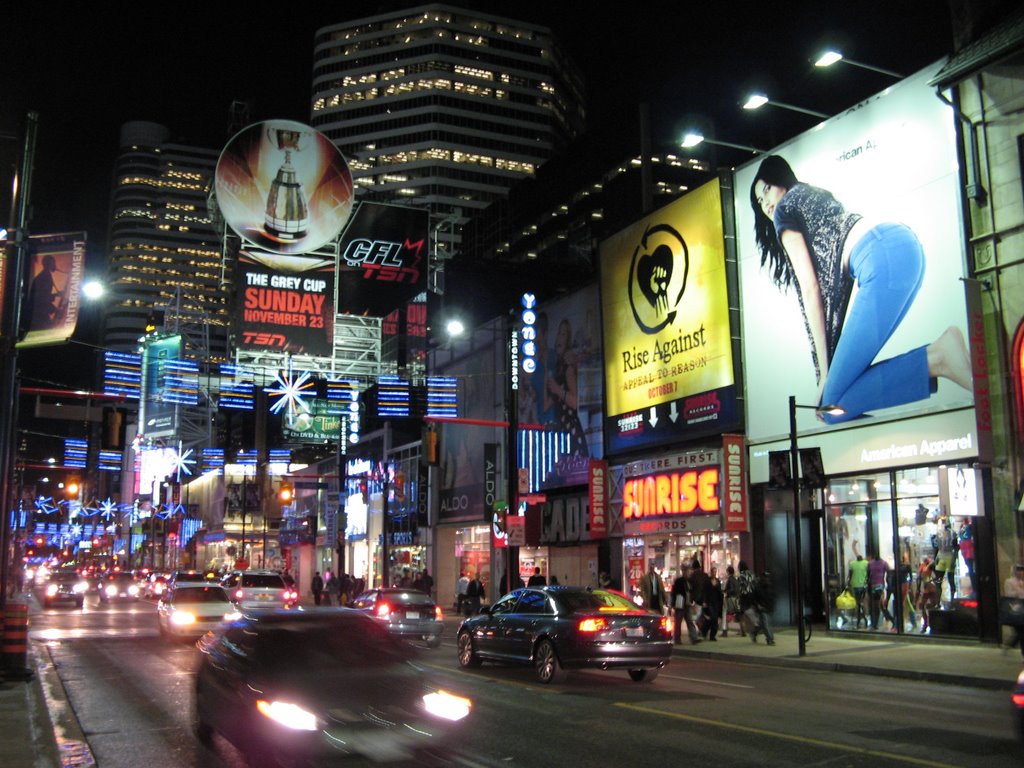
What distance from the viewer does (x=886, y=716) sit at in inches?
465

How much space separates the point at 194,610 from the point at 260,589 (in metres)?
6.13

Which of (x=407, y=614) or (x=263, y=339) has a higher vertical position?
(x=263, y=339)

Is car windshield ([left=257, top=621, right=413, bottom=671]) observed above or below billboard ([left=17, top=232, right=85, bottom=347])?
below

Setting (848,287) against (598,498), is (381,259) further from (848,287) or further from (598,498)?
(848,287)

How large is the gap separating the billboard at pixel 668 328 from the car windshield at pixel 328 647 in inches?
760

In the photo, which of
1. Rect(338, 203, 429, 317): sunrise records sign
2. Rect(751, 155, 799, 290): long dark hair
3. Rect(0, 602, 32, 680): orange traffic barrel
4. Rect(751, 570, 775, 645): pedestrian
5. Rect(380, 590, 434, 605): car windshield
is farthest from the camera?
Rect(338, 203, 429, 317): sunrise records sign

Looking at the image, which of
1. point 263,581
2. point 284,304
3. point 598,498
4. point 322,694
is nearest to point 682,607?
point 598,498

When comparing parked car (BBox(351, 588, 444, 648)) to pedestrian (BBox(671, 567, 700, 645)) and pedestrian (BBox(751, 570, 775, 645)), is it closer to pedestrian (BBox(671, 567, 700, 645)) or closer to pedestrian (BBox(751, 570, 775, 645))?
pedestrian (BBox(671, 567, 700, 645))

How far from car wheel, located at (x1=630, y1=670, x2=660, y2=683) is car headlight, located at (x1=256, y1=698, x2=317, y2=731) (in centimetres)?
935

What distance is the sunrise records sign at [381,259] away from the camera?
1724 inches

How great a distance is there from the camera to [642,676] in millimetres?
15773

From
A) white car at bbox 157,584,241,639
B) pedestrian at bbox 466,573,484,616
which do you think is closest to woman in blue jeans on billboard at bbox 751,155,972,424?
pedestrian at bbox 466,573,484,616

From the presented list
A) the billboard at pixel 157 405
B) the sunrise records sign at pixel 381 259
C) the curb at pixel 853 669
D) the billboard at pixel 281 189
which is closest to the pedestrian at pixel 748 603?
the curb at pixel 853 669

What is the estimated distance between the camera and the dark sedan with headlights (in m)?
15.1
